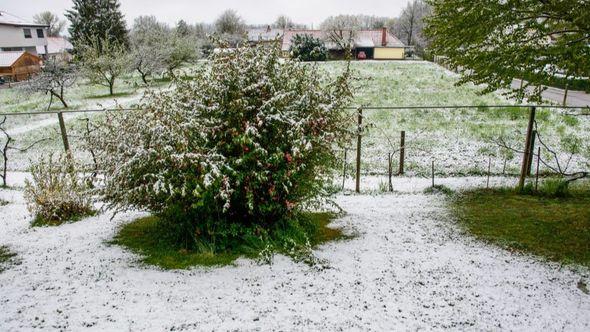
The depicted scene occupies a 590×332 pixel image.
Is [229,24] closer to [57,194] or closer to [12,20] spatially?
[12,20]

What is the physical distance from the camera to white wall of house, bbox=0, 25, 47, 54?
47469 millimetres

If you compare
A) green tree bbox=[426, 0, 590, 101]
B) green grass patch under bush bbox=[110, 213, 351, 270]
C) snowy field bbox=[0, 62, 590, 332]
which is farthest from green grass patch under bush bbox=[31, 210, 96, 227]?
green tree bbox=[426, 0, 590, 101]

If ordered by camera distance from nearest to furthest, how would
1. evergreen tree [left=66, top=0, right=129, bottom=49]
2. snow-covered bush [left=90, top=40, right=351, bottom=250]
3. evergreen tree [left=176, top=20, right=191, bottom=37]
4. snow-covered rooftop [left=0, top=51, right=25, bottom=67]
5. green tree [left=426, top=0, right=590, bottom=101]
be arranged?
1. snow-covered bush [left=90, top=40, right=351, bottom=250]
2. green tree [left=426, top=0, right=590, bottom=101]
3. snow-covered rooftop [left=0, top=51, right=25, bottom=67]
4. evergreen tree [left=176, top=20, right=191, bottom=37]
5. evergreen tree [left=66, top=0, right=129, bottom=49]

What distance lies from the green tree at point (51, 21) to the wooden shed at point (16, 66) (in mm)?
54410

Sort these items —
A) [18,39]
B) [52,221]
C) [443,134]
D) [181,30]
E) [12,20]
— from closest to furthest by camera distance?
[52,221]
[443,134]
[181,30]
[12,20]
[18,39]

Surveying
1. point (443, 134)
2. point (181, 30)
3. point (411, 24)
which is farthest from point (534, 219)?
point (411, 24)

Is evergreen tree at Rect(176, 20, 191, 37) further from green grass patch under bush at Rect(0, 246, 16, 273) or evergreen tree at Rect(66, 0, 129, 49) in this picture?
green grass patch under bush at Rect(0, 246, 16, 273)

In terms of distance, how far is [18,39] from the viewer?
4941cm

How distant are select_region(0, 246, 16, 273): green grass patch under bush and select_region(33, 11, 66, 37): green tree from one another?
97.6 metres

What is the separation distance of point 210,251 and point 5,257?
2.28m

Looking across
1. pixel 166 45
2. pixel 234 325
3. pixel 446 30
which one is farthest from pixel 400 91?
pixel 166 45

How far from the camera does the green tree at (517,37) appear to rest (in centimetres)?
531

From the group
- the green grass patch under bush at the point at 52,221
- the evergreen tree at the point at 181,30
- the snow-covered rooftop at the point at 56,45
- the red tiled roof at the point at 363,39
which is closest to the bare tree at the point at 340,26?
the red tiled roof at the point at 363,39

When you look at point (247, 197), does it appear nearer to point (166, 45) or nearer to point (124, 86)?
point (124, 86)
